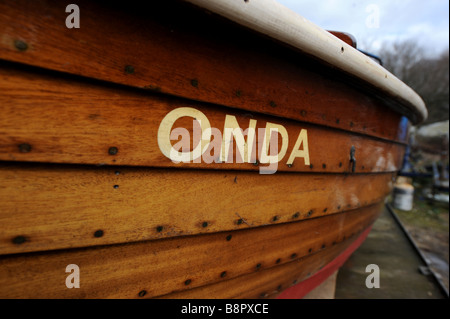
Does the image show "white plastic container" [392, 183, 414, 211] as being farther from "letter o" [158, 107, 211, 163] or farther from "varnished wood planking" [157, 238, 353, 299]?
"letter o" [158, 107, 211, 163]

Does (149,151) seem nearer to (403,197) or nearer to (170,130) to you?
(170,130)

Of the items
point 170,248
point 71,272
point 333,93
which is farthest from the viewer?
point 333,93

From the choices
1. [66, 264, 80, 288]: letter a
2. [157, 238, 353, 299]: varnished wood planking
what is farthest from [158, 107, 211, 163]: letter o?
[157, 238, 353, 299]: varnished wood planking

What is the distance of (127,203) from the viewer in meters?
0.70

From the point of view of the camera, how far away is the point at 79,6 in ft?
1.88

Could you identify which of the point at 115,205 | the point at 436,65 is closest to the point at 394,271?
the point at 115,205

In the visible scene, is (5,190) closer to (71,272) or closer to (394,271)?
(71,272)

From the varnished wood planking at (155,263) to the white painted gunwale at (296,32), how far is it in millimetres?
769

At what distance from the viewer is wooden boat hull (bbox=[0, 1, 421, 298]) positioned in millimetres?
565

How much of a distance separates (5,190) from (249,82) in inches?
31.5

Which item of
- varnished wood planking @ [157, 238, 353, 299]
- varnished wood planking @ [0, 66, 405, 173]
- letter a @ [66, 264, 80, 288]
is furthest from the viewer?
varnished wood planking @ [157, 238, 353, 299]

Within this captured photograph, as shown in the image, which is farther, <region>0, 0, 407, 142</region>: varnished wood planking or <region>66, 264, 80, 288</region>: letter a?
<region>66, 264, 80, 288</region>: letter a

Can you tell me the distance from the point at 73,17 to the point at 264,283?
133cm

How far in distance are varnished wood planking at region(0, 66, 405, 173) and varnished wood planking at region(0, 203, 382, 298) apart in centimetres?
30
